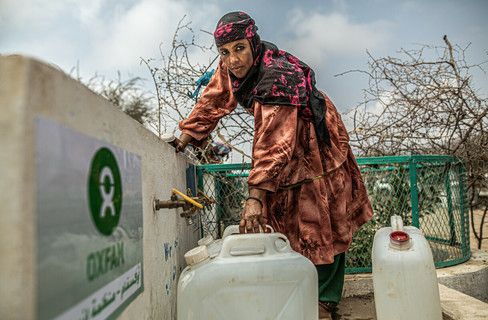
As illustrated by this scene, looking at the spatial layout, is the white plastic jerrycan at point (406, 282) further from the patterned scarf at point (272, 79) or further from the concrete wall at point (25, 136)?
the concrete wall at point (25, 136)

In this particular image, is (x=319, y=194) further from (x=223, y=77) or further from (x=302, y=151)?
(x=223, y=77)

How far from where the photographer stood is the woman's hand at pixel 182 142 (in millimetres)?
2481

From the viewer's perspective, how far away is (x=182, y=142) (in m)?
2.54

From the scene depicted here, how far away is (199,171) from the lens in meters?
3.18

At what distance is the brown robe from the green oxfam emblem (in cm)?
92

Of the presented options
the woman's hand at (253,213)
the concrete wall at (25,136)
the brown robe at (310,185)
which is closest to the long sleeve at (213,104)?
the brown robe at (310,185)

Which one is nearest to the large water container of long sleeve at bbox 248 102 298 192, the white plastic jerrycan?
long sleeve at bbox 248 102 298 192

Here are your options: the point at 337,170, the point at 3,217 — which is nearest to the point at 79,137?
the point at 3,217

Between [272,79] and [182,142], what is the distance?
2.38 ft

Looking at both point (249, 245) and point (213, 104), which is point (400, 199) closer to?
point (213, 104)

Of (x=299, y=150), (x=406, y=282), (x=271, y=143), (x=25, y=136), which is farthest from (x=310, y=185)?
(x=25, y=136)

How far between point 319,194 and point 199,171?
1.18m

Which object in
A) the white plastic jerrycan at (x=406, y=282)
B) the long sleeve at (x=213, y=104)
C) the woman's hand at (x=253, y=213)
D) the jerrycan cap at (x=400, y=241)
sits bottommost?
the white plastic jerrycan at (x=406, y=282)

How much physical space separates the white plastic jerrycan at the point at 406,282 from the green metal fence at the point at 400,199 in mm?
1156
